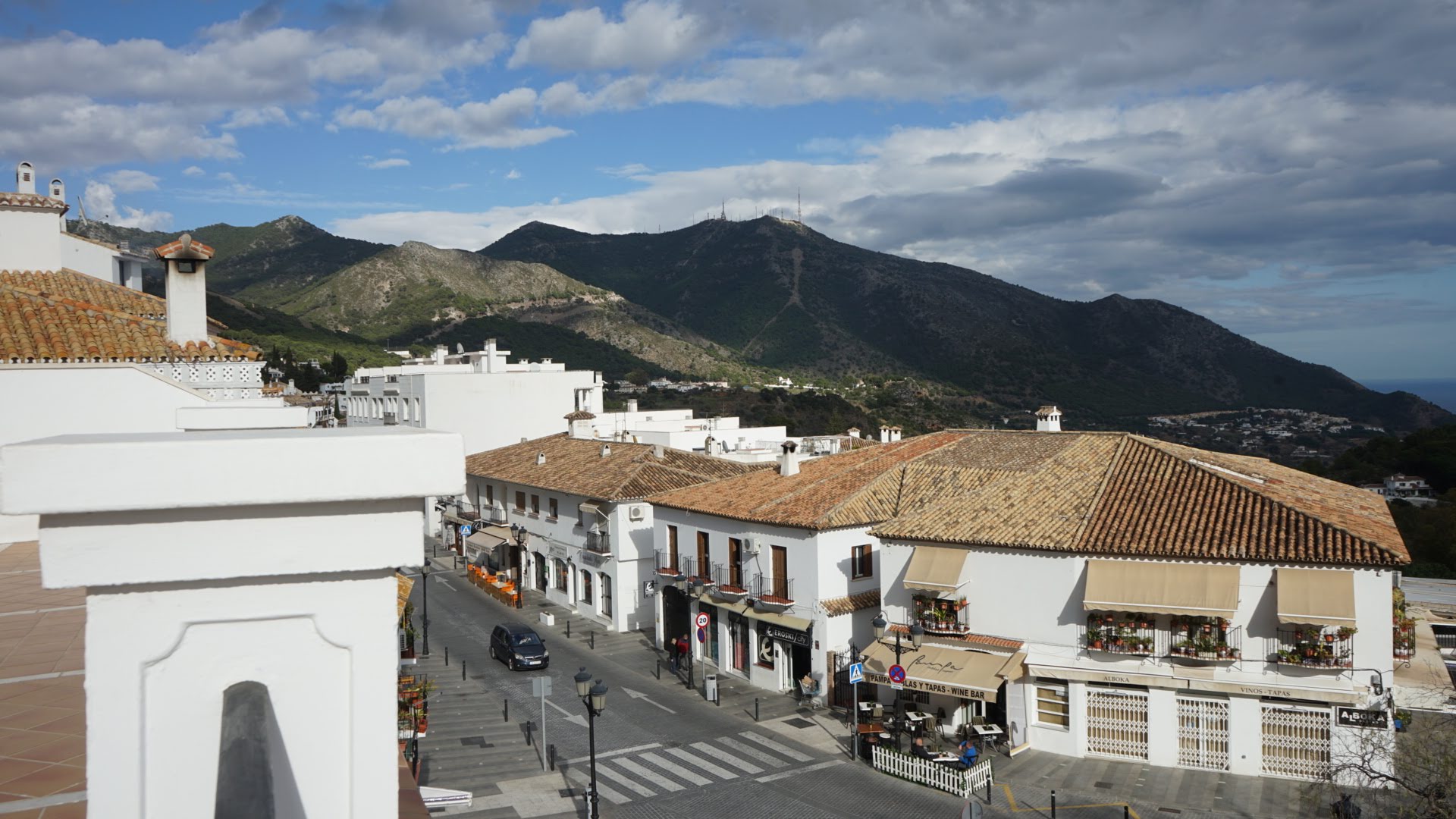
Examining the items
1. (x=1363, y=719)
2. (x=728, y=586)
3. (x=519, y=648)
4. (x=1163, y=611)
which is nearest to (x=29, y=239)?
(x=519, y=648)

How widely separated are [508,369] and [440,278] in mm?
73745

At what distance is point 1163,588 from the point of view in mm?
20688

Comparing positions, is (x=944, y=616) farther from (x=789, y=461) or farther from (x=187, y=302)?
(x=187, y=302)

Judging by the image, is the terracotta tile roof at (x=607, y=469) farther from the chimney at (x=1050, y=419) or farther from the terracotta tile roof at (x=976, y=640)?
the terracotta tile roof at (x=976, y=640)

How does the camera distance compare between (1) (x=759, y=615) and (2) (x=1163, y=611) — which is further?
(1) (x=759, y=615)

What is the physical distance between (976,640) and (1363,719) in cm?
768

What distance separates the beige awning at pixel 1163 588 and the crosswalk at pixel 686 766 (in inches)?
274

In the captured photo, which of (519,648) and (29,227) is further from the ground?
(29,227)

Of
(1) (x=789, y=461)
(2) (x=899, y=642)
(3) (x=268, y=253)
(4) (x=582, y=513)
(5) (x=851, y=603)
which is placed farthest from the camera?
(3) (x=268, y=253)

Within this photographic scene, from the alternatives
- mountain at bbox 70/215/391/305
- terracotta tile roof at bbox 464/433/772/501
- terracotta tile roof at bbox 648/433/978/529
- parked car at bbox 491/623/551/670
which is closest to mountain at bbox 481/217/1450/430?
mountain at bbox 70/215/391/305

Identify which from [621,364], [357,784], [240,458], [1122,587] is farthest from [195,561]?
[621,364]

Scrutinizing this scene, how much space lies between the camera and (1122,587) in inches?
826

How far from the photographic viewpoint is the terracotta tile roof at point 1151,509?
67.4ft

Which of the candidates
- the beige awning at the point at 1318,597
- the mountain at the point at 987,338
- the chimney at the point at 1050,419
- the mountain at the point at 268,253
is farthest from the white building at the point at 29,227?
the mountain at the point at 268,253
